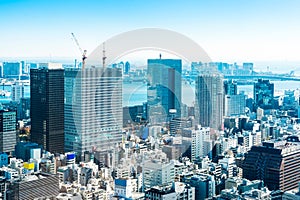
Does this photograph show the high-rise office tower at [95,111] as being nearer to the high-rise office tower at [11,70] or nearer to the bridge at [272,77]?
the high-rise office tower at [11,70]

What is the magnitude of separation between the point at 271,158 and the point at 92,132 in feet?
7.52

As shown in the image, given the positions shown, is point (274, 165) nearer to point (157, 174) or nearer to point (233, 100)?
point (157, 174)

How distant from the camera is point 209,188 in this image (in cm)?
398

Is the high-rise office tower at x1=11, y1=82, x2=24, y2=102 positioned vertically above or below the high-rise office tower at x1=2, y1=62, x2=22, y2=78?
below

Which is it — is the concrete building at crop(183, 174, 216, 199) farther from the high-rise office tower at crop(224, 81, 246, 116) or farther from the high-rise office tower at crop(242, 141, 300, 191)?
the high-rise office tower at crop(224, 81, 246, 116)

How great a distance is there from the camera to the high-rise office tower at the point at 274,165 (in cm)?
428

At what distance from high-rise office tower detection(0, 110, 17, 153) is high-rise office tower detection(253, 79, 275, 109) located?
5670mm

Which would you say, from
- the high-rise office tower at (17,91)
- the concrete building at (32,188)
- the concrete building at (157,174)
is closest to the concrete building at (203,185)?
the concrete building at (157,174)

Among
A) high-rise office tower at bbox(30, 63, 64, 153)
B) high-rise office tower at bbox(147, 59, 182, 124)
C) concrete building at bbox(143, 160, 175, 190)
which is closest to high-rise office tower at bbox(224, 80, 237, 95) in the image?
high-rise office tower at bbox(147, 59, 182, 124)

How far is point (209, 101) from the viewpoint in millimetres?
6691

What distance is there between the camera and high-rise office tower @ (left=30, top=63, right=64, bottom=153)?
5.89m

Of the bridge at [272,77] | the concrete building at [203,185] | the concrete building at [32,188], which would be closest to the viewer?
the concrete building at [32,188]

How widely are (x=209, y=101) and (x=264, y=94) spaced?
449cm

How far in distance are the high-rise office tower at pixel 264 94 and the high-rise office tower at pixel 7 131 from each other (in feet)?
18.6
